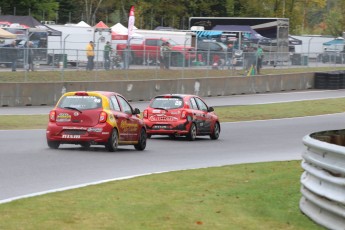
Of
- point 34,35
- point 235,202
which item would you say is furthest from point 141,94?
point 235,202

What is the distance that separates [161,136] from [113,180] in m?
13.2

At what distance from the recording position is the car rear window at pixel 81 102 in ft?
67.2

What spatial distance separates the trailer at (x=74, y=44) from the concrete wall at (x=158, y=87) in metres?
1.61

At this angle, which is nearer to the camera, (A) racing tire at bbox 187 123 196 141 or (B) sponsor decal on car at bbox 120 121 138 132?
(B) sponsor decal on car at bbox 120 121 138 132

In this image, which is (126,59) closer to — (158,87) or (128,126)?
(158,87)

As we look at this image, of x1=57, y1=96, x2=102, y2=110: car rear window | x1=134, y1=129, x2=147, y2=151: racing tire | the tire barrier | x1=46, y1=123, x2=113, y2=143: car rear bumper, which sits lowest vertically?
the tire barrier

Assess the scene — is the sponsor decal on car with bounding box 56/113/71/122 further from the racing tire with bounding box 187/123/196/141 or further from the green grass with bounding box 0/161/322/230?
the green grass with bounding box 0/161/322/230

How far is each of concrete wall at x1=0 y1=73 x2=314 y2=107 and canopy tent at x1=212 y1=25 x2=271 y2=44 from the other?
1233 centimetres

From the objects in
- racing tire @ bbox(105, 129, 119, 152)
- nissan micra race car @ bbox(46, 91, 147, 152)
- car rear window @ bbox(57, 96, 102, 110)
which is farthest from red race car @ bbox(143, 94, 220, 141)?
car rear window @ bbox(57, 96, 102, 110)

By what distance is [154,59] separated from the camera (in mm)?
43219

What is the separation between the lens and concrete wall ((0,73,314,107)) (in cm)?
3584

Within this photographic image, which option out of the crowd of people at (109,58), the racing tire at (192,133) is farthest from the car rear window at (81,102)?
the crowd of people at (109,58)

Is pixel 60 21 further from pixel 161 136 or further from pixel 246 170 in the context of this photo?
pixel 246 170

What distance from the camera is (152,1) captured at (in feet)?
263
